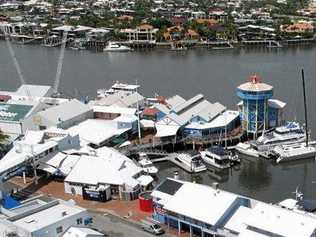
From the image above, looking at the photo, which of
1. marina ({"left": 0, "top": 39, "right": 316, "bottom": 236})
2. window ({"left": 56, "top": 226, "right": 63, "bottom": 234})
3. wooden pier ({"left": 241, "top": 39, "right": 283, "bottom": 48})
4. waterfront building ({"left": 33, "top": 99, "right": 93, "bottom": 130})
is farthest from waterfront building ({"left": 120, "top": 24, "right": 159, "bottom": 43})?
window ({"left": 56, "top": 226, "right": 63, "bottom": 234})

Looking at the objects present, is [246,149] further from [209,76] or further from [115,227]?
[209,76]

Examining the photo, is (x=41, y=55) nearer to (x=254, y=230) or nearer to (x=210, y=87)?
(x=210, y=87)

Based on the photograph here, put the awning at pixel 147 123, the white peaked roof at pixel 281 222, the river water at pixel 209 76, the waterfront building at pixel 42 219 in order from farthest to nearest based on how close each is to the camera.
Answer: the awning at pixel 147 123, the river water at pixel 209 76, the waterfront building at pixel 42 219, the white peaked roof at pixel 281 222

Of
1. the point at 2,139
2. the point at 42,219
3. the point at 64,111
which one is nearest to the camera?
the point at 42,219

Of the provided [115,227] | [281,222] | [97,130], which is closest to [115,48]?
[97,130]

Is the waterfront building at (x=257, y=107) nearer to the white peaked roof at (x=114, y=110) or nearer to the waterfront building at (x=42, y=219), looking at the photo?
the white peaked roof at (x=114, y=110)

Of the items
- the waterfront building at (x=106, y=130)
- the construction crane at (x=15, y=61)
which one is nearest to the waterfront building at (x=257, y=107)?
the waterfront building at (x=106, y=130)
